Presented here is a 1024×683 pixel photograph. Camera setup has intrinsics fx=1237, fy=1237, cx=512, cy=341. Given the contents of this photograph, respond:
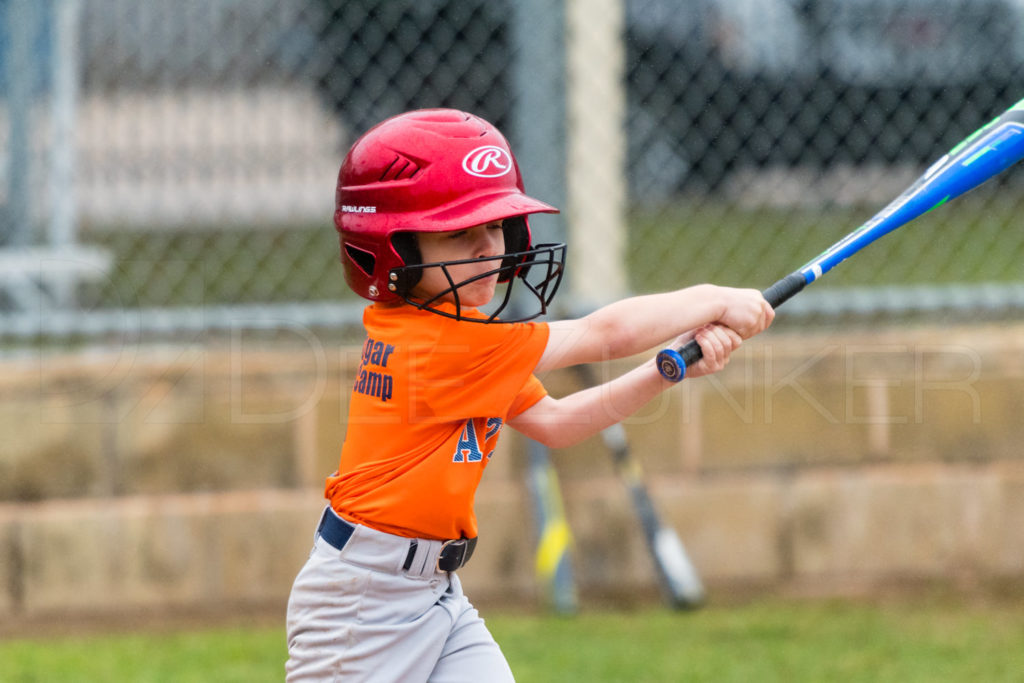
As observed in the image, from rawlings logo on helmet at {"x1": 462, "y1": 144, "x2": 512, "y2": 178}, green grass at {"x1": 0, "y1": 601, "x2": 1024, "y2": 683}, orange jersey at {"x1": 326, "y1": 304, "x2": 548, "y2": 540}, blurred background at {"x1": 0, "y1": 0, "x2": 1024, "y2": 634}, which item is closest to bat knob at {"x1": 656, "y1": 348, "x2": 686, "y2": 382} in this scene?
orange jersey at {"x1": 326, "y1": 304, "x2": 548, "y2": 540}

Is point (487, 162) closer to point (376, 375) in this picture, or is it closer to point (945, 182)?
point (376, 375)

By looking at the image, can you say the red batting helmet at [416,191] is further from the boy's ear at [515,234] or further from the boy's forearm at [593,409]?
the boy's forearm at [593,409]

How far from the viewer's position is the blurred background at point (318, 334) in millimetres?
4168

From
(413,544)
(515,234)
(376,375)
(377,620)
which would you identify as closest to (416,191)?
(515,234)

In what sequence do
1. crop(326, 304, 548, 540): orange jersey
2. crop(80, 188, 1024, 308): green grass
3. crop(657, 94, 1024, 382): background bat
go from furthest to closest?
1. crop(80, 188, 1024, 308): green grass
2. crop(657, 94, 1024, 382): background bat
3. crop(326, 304, 548, 540): orange jersey

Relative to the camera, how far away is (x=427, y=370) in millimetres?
2342

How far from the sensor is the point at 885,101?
→ 181 inches

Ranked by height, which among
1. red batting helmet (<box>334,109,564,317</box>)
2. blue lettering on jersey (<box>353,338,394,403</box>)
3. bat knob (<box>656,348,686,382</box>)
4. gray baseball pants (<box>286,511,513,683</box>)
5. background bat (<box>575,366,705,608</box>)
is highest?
red batting helmet (<box>334,109,564,317</box>)

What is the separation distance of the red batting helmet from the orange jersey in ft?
0.33

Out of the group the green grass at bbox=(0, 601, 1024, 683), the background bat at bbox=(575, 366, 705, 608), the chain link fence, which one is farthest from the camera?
the chain link fence

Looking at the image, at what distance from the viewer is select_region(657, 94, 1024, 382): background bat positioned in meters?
2.48

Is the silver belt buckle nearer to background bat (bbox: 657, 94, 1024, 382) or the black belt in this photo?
the black belt

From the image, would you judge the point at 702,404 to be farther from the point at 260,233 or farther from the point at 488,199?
the point at 488,199

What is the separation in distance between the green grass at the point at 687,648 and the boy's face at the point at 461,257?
5.16 ft
